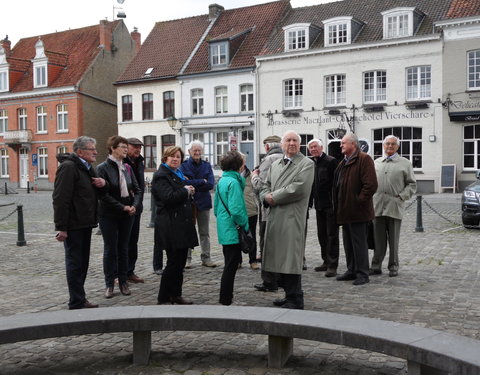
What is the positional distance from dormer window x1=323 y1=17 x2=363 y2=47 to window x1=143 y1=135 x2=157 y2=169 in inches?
527

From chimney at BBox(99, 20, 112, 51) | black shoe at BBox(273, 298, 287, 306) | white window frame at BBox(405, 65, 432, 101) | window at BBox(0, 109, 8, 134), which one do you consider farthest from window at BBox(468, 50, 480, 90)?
window at BBox(0, 109, 8, 134)

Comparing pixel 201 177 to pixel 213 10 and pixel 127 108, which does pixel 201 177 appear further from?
pixel 213 10

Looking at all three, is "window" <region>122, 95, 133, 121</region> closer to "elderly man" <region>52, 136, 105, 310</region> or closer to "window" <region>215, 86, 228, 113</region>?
"window" <region>215, 86, 228, 113</region>

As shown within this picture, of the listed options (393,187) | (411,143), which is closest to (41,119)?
(411,143)

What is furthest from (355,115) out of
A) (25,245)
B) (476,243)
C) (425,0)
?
(25,245)

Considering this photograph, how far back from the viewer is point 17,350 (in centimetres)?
497

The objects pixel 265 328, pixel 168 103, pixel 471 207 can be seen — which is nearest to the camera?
pixel 265 328

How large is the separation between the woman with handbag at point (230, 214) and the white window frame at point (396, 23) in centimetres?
2446

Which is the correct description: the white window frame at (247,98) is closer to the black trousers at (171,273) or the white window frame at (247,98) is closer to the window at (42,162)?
the window at (42,162)

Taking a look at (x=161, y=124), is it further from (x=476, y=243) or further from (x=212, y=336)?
(x=212, y=336)

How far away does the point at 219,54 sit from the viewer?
3472 centimetres

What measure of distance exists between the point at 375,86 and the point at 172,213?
25050 mm

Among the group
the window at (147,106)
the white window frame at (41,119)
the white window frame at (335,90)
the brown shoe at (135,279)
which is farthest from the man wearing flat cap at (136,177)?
the white window frame at (41,119)

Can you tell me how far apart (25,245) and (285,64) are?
74.4ft
